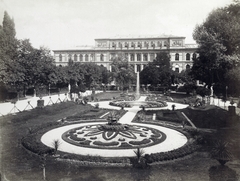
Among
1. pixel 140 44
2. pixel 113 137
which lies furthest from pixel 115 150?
pixel 140 44

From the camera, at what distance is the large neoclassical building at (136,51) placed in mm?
78062

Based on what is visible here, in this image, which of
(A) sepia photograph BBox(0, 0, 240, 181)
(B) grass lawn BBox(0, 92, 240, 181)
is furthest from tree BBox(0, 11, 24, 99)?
(B) grass lawn BBox(0, 92, 240, 181)

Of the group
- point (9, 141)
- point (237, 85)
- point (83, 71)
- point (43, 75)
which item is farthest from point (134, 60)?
point (9, 141)

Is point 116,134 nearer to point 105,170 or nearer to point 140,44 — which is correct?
A: point 105,170

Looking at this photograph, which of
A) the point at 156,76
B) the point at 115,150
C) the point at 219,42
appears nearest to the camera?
the point at 115,150

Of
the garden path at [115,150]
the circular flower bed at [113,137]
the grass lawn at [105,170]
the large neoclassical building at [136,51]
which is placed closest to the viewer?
the grass lawn at [105,170]

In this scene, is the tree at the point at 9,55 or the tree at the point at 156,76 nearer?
→ the tree at the point at 9,55

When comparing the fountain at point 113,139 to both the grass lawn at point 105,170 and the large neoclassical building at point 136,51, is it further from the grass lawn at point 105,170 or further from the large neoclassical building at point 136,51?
the large neoclassical building at point 136,51

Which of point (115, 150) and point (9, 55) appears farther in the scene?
point (9, 55)

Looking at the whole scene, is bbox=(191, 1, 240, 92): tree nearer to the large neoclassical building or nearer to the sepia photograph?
the sepia photograph

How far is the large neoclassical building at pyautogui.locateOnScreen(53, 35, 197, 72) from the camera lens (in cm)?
7806

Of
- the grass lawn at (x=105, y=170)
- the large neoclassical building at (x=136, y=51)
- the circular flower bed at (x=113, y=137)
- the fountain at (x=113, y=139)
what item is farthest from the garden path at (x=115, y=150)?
the large neoclassical building at (x=136, y=51)

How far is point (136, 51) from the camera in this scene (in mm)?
81500

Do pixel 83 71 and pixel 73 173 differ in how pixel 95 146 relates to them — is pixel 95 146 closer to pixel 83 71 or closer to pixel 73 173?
pixel 73 173
